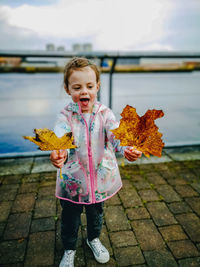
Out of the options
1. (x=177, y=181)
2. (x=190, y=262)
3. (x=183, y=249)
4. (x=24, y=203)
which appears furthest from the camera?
(x=177, y=181)

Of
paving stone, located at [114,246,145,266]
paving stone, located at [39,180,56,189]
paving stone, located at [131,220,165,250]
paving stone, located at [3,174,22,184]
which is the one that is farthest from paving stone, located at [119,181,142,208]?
paving stone, located at [3,174,22,184]

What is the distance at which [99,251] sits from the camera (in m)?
1.61

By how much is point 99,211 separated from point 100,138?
0.58m

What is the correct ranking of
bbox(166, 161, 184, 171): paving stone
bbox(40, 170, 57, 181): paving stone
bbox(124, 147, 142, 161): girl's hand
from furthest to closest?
bbox(166, 161, 184, 171): paving stone, bbox(40, 170, 57, 181): paving stone, bbox(124, 147, 142, 161): girl's hand

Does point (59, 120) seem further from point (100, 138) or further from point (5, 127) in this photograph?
point (5, 127)

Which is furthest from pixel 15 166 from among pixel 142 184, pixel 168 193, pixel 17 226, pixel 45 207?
pixel 168 193

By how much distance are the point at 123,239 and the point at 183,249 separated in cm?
50

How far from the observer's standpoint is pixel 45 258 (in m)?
1.64

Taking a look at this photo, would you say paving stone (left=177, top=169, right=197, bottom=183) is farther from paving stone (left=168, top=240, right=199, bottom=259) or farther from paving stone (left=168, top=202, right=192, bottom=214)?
paving stone (left=168, top=240, right=199, bottom=259)

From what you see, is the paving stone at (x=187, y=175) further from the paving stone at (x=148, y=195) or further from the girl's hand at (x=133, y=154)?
the girl's hand at (x=133, y=154)

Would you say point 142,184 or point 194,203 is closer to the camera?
point 194,203

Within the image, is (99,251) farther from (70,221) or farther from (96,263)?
(70,221)

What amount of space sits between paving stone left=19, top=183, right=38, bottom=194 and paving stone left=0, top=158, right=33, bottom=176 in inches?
12.7

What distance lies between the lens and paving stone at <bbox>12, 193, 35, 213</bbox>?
2145mm
